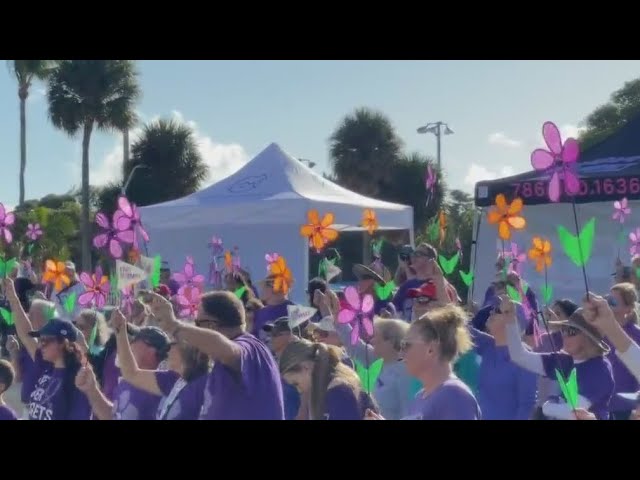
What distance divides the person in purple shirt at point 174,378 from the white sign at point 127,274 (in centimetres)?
70

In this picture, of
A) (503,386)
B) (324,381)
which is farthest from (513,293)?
(324,381)

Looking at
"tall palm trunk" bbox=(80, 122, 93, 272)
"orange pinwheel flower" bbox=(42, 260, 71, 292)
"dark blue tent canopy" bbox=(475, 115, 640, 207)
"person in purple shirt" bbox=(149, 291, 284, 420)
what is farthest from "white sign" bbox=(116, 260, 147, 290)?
"tall palm trunk" bbox=(80, 122, 93, 272)

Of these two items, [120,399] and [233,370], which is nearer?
[233,370]

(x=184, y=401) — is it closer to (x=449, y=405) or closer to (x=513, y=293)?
(x=449, y=405)

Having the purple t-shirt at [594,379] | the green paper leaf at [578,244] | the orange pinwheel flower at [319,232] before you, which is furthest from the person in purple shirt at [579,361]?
the orange pinwheel flower at [319,232]

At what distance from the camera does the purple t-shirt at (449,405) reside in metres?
2.70

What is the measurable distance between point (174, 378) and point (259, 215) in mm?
7905

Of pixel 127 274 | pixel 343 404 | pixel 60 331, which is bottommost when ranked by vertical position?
pixel 343 404

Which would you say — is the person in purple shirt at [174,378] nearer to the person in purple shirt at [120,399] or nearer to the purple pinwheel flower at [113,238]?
the person in purple shirt at [120,399]

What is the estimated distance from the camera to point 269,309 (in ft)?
18.8

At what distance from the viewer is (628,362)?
3068mm

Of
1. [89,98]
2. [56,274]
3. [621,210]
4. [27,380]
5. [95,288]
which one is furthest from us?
[89,98]
